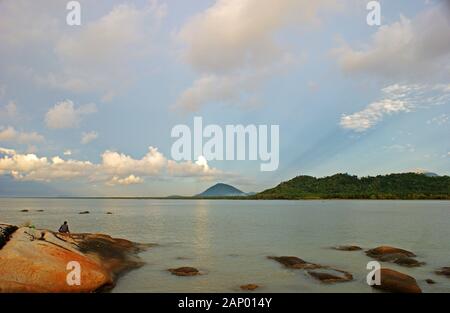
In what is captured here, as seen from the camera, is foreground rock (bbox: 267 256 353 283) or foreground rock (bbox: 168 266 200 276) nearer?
foreground rock (bbox: 267 256 353 283)

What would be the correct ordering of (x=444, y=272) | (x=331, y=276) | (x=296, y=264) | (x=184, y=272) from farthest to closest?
(x=296, y=264), (x=444, y=272), (x=184, y=272), (x=331, y=276)

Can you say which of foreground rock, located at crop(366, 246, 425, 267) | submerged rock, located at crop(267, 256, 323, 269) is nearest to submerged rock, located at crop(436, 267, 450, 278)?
foreground rock, located at crop(366, 246, 425, 267)

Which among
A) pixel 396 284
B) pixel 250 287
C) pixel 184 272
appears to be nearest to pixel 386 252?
pixel 396 284

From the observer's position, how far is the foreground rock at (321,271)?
23.8m

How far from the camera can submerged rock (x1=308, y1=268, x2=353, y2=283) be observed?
23578 millimetres

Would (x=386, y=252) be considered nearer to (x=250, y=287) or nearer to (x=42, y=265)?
(x=250, y=287)

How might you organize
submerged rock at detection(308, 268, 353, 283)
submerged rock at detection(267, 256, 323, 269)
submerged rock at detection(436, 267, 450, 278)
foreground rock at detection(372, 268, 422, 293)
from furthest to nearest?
submerged rock at detection(267, 256, 323, 269) → submerged rock at detection(436, 267, 450, 278) → submerged rock at detection(308, 268, 353, 283) → foreground rock at detection(372, 268, 422, 293)

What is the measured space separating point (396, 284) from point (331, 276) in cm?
Answer: 446

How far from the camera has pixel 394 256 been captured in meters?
30.5

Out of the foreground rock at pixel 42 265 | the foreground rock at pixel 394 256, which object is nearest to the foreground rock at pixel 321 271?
the foreground rock at pixel 394 256

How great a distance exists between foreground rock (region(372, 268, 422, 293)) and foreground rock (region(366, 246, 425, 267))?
27.6 ft

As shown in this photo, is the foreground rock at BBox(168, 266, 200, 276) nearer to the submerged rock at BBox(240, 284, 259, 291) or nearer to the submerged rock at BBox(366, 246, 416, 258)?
the submerged rock at BBox(240, 284, 259, 291)
